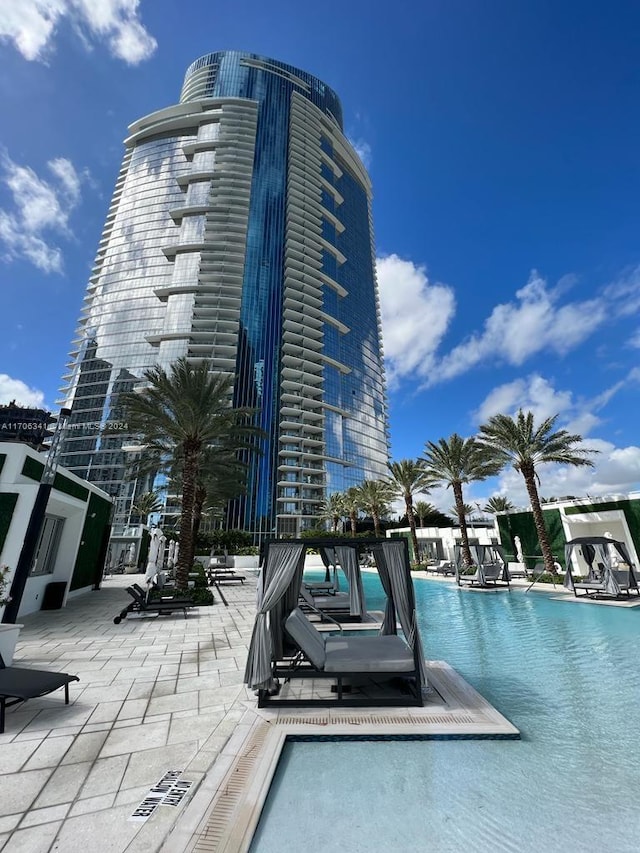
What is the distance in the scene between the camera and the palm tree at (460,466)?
84.9 ft

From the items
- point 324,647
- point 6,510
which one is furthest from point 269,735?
point 6,510

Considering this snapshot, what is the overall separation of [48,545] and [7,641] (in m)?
9.05

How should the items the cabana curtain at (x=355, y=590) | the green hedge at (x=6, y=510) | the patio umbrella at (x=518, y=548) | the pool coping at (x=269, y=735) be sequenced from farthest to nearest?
the patio umbrella at (x=518, y=548)
the cabana curtain at (x=355, y=590)
the green hedge at (x=6, y=510)
the pool coping at (x=269, y=735)

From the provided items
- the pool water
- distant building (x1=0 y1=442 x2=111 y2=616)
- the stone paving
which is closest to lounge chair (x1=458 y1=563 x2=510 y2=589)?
the pool water

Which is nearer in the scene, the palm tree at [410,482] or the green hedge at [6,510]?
the green hedge at [6,510]

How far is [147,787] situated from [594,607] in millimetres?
15474

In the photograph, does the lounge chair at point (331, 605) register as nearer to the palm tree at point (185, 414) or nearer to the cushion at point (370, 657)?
the cushion at point (370, 657)

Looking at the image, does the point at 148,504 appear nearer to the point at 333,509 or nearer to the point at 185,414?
the point at 333,509

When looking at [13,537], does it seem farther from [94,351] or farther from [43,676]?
[94,351]

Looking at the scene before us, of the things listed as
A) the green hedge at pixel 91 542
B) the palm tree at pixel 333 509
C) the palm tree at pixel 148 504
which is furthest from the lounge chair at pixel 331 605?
the palm tree at pixel 333 509

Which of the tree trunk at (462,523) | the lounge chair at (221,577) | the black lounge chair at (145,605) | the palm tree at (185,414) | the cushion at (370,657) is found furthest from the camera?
the tree trunk at (462,523)

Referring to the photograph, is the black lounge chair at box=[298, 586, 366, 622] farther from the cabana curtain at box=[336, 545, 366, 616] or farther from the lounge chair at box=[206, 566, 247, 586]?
the lounge chair at box=[206, 566, 247, 586]

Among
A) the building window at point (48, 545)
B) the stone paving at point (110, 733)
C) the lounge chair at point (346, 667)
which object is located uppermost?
the building window at point (48, 545)

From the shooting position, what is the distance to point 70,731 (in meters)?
4.09
